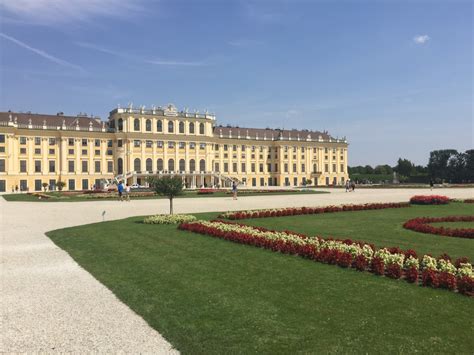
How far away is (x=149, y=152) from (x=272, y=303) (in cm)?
7360

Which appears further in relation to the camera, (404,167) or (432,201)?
(404,167)

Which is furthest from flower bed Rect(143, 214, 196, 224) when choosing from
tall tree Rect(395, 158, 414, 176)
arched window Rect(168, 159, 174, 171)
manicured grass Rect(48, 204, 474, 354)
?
tall tree Rect(395, 158, 414, 176)

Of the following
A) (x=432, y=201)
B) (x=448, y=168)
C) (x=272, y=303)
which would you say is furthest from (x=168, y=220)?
(x=448, y=168)

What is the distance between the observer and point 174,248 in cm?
1173

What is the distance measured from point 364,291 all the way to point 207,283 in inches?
115

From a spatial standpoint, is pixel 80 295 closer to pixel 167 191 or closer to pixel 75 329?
pixel 75 329

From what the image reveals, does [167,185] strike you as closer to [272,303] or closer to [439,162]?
[272,303]

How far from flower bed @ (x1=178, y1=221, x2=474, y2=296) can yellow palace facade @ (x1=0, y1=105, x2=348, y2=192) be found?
57.3 m

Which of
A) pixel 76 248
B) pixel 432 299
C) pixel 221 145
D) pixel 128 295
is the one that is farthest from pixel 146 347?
pixel 221 145

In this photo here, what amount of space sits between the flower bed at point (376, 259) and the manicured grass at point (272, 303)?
0.75 feet

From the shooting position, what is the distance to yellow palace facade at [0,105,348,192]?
69500 mm

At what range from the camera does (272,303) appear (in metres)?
6.70

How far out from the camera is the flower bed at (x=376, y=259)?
722 centimetres

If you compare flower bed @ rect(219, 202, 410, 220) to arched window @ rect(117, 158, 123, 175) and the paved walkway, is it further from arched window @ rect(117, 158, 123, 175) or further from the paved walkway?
arched window @ rect(117, 158, 123, 175)
